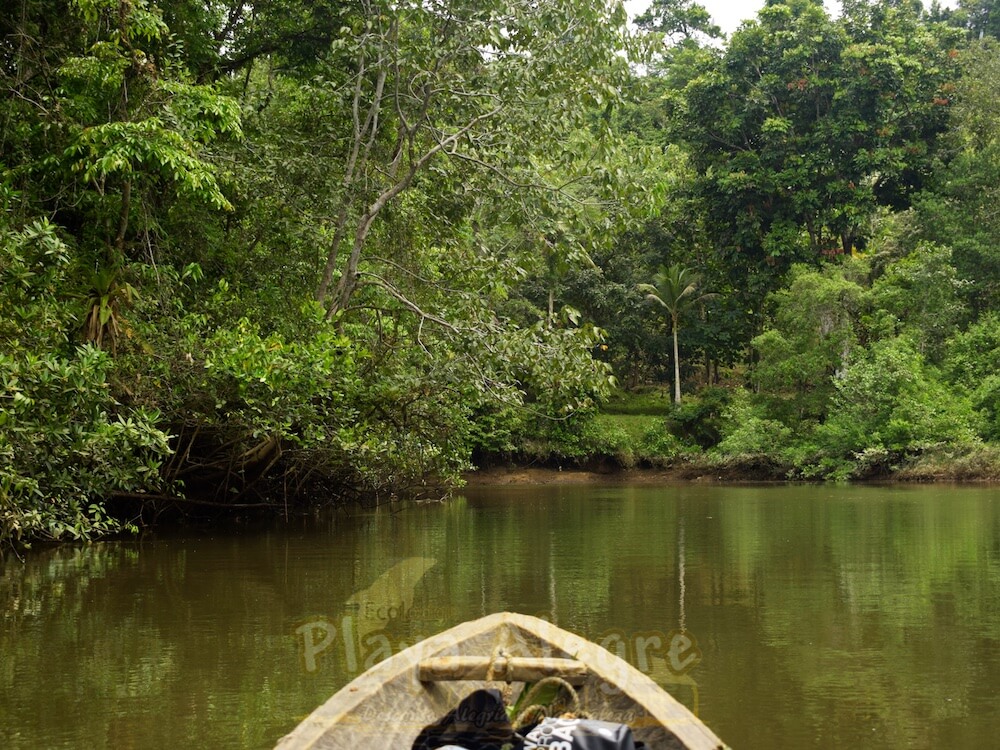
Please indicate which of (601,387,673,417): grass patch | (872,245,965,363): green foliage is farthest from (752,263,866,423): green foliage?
(601,387,673,417): grass patch

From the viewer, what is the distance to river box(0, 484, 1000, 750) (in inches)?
174

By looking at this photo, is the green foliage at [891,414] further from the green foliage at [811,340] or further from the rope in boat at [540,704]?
the rope in boat at [540,704]

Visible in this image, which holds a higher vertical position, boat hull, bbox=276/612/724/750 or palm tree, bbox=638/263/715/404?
palm tree, bbox=638/263/715/404

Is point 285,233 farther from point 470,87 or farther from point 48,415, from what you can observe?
point 48,415

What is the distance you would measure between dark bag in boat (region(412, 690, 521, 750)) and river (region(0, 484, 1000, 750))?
93cm

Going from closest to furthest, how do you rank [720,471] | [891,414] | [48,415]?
[48,415] < [891,414] < [720,471]

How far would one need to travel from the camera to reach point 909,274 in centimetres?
2727

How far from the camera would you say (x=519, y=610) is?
22.6 feet

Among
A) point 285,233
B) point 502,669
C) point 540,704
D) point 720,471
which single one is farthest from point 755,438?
point 502,669

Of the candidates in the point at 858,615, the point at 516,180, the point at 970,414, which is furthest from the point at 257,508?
the point at 970,414

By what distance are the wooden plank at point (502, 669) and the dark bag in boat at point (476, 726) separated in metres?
0.06

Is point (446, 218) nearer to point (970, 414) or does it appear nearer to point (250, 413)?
point (250, 413)

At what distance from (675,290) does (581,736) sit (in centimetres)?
2776

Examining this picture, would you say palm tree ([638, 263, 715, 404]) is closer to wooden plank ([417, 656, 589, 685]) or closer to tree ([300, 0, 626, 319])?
tree ([300, 0, 626, 319])
